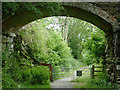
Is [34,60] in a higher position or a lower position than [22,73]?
higher

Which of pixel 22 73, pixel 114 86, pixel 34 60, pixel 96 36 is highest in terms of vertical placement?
pixel 96 36

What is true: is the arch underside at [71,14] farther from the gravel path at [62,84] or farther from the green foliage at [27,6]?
the gravel path at [62,84]

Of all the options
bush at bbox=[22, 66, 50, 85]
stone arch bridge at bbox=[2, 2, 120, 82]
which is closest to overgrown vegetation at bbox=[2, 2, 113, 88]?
bush at bbox=[22, 66, 50, 85]

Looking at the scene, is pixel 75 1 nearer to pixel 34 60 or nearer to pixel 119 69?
pixel 119 69

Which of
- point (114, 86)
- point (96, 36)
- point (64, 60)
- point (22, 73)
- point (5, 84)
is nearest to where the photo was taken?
point (5, 84)

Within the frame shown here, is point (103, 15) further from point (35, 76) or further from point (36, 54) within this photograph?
point (36, 54)

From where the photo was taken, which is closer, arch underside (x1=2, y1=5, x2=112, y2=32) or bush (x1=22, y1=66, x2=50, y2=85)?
arch underside (x1=2, y1=5, x2=112, y2=32)

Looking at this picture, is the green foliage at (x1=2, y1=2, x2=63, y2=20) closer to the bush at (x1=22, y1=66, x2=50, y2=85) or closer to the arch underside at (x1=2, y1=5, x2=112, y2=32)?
the arch underside at (x1=2, y1=5, x2=112, y2=32)

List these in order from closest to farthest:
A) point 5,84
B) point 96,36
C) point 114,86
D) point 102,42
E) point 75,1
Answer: point 5,84 < point 75,1 < point 114,86 < point 102,42 < point 96,36

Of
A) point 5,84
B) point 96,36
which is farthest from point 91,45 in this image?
point 5,84

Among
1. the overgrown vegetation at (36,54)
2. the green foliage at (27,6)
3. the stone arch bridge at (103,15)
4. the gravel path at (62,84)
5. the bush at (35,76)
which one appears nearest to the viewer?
the green foliage at (27,6)

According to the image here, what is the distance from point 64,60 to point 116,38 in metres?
6.72

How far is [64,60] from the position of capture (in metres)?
12.0

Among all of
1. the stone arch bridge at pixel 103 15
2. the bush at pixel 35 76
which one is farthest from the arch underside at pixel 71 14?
the bush at pixel 35 76
